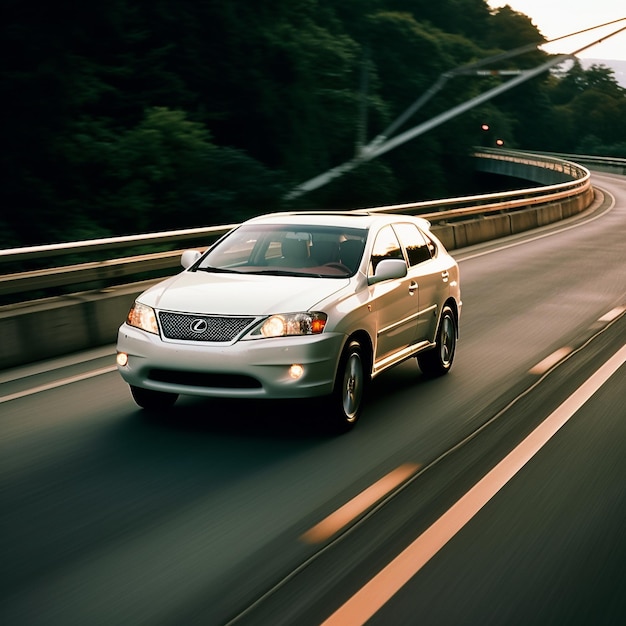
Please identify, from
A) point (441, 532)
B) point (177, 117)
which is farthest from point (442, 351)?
point (177, 117)

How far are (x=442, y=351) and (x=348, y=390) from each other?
2363 millimetres

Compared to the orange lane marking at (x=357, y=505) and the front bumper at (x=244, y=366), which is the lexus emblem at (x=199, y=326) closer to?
the front bumper at (x=244, y=366)

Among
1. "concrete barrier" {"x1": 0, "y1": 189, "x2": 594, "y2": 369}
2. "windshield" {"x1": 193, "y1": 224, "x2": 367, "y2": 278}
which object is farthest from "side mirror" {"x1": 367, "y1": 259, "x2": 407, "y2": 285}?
"concrete barrier" {"x1": 0, "y1": 189, "x2": 594, "y2": 369}

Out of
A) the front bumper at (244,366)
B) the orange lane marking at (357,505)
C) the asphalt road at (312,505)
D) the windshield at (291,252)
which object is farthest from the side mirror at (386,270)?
the orange lane marking at (357,505)

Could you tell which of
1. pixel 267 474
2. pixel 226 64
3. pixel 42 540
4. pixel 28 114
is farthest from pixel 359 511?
pixel 226 64

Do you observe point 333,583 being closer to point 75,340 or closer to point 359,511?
point 359,511

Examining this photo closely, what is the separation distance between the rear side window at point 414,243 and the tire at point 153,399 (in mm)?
2454

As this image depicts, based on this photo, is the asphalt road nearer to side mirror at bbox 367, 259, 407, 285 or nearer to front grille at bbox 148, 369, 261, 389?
front grille at bbox 148, 369, 261, 389

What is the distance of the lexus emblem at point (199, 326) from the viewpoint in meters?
7.39

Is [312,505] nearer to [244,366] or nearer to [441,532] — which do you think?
[441,532]

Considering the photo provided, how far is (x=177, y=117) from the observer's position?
112ft

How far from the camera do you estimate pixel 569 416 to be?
27.1ft

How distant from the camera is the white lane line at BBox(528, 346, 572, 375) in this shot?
10117 mm

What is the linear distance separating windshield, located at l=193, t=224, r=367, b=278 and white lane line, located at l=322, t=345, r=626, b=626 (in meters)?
1.92
